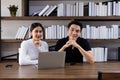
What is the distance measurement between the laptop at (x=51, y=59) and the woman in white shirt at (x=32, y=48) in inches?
13.2

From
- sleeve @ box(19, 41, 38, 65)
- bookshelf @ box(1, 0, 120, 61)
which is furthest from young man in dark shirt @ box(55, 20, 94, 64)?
bookshelf @ box(1, 0, 120, 61)

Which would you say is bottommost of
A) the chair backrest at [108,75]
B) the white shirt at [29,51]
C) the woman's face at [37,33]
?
the chair backrest at [108,75]

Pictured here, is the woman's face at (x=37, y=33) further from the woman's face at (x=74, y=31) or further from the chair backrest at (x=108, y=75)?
the chair backrest at (x=108, y=75)

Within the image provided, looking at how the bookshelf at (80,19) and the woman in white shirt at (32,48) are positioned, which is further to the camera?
the bookshelf at (80,19)

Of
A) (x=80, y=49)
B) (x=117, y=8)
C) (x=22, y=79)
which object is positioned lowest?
(x=22, y=79)

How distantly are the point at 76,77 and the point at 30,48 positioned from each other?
3.50ft

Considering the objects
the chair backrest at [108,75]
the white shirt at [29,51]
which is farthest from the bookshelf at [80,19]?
the chair backrest at [108,75]

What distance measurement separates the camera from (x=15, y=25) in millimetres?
4207

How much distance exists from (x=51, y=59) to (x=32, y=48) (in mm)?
625

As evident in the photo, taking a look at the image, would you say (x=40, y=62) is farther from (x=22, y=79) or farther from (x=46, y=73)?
(x=22, y=79)

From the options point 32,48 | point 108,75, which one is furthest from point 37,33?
point 108,75

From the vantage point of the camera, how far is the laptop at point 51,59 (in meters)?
2.29

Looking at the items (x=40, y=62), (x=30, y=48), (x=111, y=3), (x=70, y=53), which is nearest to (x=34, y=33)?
(x=30, y=48)

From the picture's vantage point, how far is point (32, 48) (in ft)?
9.50
